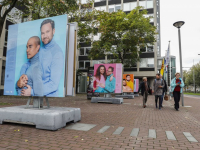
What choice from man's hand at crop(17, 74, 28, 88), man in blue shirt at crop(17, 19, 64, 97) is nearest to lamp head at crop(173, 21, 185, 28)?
man in blue shirt at crop(17, 19, 64, 97)

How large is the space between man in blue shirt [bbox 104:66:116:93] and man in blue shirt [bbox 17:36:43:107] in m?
7.29

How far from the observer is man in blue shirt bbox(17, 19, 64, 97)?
5246mm

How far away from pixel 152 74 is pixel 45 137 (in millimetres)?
33750

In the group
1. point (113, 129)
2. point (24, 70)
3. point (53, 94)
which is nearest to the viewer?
point (113, 129)

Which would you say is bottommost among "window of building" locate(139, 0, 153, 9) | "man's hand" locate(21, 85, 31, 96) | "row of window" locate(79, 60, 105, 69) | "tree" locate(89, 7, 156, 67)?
"man's hand" locate(21, 85, 31, 96)

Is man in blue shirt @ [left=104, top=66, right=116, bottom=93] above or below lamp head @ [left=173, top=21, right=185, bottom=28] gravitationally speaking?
below

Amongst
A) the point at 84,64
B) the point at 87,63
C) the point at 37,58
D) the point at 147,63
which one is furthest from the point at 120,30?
the point at 84,64

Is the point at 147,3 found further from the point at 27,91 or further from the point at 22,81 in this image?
the point at 27,91

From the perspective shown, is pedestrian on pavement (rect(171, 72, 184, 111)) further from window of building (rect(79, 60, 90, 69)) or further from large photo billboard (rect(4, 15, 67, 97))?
window of building (rect(79, 60, 90, 69))

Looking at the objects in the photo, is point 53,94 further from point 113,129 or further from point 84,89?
point 84,89

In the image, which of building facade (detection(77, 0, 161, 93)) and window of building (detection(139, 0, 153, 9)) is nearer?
building facade (detection(77, 0, 161, 93))

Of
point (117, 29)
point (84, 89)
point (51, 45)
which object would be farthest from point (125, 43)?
point (51, 45)

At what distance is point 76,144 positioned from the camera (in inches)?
142

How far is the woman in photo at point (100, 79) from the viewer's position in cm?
1285
